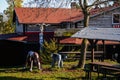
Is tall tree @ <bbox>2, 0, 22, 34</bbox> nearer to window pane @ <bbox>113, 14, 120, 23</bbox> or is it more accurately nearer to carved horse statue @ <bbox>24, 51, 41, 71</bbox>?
window pane @ <bbox>113, 14, 120, 23</bbox>

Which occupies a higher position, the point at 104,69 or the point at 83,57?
the point at 104,69

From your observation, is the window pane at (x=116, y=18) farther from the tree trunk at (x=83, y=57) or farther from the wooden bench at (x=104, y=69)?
the wooden bench at (x=104, y=69)

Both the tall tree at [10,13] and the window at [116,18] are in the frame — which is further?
the tall tree at [10,13]

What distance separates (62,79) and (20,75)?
9.72ft

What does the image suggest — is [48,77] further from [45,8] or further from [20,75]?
[45,8]

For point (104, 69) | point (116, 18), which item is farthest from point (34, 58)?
point (116, 18)

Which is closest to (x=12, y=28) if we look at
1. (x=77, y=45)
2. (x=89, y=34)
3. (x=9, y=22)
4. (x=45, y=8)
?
(x=9, y=22)

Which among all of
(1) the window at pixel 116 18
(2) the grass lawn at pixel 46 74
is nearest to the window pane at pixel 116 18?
(1) the window at pixel 116 18

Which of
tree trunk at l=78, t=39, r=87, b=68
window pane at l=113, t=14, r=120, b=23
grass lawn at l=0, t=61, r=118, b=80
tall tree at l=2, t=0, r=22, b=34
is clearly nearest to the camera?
grass lawn at l=0, t=61, r=118, b=80

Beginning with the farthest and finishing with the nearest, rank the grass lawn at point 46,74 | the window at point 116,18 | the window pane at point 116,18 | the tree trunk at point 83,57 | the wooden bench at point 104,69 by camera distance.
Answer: the window pane at point 116,18, the window at point 116,18, the tree trunk at point 83,57, the grass lawn at point 46,74, the wooden bench at point 104,69

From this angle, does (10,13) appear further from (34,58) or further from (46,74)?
(46,74)

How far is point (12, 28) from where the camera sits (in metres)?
59.1

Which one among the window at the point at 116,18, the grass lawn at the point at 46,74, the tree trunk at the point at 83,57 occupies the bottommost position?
the grass lawn at the point at 46,74

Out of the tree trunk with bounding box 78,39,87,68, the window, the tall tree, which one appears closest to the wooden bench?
the tree trunk with bounding box 78,39,87,68
